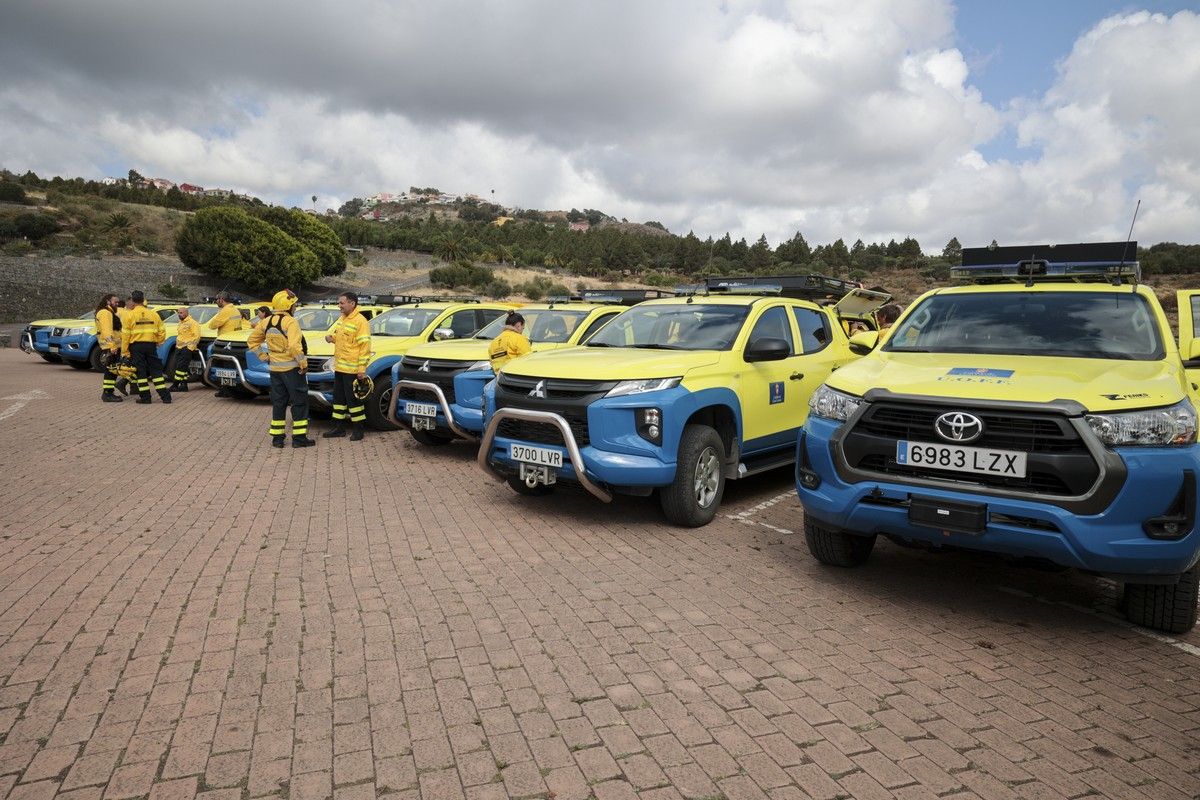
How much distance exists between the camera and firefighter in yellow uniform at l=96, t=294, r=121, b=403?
12.3 m

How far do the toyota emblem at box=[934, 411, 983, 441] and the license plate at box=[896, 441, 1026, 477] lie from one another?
0.19ft

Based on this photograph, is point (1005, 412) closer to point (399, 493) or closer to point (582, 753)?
point (582, 753)

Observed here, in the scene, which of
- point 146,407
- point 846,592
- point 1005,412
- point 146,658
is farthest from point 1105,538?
point 146,407

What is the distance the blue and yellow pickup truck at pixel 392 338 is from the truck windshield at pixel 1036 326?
6149mm

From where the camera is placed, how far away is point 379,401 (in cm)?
991

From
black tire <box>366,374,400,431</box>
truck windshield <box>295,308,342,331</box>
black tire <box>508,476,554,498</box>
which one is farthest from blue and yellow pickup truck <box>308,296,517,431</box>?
black tire <box>508,476,554,498</box>

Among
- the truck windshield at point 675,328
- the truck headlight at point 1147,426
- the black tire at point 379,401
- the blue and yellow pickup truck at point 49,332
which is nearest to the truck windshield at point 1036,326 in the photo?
the truck headlight at point 1147,426

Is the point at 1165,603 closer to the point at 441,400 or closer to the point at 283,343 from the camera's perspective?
the point at 441,400

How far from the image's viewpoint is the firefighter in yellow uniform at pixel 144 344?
11.7 m

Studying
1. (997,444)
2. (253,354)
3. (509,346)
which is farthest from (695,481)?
(253,354)

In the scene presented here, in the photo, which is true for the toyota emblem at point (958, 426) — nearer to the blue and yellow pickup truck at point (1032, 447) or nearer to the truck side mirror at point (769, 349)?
the blue and yellow pickup truck at point (1032, 447)

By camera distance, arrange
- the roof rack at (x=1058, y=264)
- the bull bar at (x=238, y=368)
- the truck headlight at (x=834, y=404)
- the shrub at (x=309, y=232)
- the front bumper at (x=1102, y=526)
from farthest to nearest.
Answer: the shrub at (x=309, y=232), the bull bar at (x=238, y=368), the roof rack at (x=1058, y=264), the truck headlight at (x=834, y=404), the front bumper at (x=1102, y=526)

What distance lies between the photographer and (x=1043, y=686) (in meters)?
3.29

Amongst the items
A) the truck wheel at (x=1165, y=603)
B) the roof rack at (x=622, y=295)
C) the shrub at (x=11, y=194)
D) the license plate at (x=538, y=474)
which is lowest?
the truck wheel at (x=1165, y=603)
